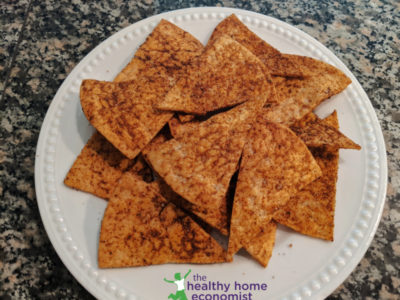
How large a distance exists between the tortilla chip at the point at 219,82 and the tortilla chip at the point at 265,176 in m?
0.14

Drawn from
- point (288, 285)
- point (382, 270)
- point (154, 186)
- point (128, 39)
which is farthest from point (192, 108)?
point (382, 270)

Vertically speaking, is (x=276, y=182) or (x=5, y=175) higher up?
(x=276, y=182)

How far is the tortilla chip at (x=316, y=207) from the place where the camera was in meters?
1.12

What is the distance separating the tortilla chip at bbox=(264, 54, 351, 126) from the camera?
1.23m

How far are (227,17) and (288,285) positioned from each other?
972 millimetres

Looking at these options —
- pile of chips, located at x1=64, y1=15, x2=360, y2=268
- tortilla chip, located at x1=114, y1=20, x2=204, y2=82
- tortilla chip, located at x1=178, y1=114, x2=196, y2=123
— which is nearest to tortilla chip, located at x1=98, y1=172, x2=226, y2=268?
pile of chips, located at x1=64, y1=15, x2=360, y2=268

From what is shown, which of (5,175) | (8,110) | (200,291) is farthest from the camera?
(8,110)

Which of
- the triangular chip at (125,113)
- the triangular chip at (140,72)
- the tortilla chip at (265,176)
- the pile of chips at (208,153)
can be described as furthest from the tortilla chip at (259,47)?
the triangular chip at (125,113)

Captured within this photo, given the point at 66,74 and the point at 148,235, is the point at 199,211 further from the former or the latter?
the point at 66,74

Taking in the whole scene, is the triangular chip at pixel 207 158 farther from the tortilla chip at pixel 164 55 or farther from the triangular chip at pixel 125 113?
the tortilla chip at pixel 164 55

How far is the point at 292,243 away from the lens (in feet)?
3.72

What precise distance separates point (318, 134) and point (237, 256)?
440 millimetres

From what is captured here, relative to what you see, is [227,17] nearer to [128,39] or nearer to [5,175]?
[128,39]

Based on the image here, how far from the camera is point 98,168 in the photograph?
1193mm
